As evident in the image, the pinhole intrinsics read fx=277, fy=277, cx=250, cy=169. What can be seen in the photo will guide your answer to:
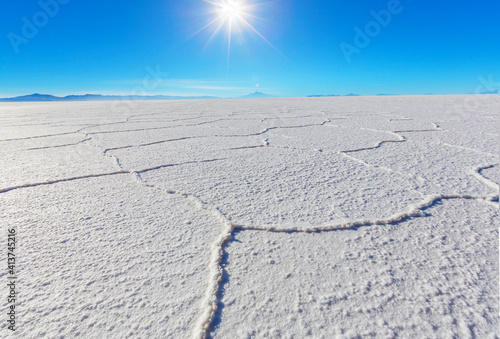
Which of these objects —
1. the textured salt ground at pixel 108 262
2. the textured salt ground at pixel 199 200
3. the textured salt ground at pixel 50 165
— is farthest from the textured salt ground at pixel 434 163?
the textured salt ground at pixel 50 165

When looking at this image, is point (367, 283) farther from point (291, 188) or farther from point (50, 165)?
point (50, 165)

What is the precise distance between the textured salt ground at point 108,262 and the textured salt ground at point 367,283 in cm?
9

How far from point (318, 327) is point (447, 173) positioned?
3.43 ft

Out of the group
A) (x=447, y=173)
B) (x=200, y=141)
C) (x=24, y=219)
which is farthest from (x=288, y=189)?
(x=200, y=141)

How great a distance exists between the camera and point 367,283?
0.55 metres

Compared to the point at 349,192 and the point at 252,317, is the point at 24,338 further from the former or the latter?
the point at 349,192

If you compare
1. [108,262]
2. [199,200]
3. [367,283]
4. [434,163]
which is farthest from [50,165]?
[434,163]

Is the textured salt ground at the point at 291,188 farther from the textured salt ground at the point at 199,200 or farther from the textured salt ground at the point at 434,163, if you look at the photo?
the textured salt ground at the point at 434,163

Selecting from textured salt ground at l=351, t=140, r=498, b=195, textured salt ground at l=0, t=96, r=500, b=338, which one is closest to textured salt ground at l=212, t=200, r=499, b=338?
textured salt ground at l=0, t=96, r=500, b=338

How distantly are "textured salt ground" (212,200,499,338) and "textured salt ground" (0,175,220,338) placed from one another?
9cm

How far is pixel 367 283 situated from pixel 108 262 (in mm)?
549

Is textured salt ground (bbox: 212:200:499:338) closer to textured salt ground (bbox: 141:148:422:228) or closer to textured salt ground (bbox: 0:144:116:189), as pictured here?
textured salt ground (bbox: 141:148:422:228)

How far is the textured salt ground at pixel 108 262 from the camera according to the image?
18.3 inches

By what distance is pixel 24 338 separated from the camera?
1.43ft
